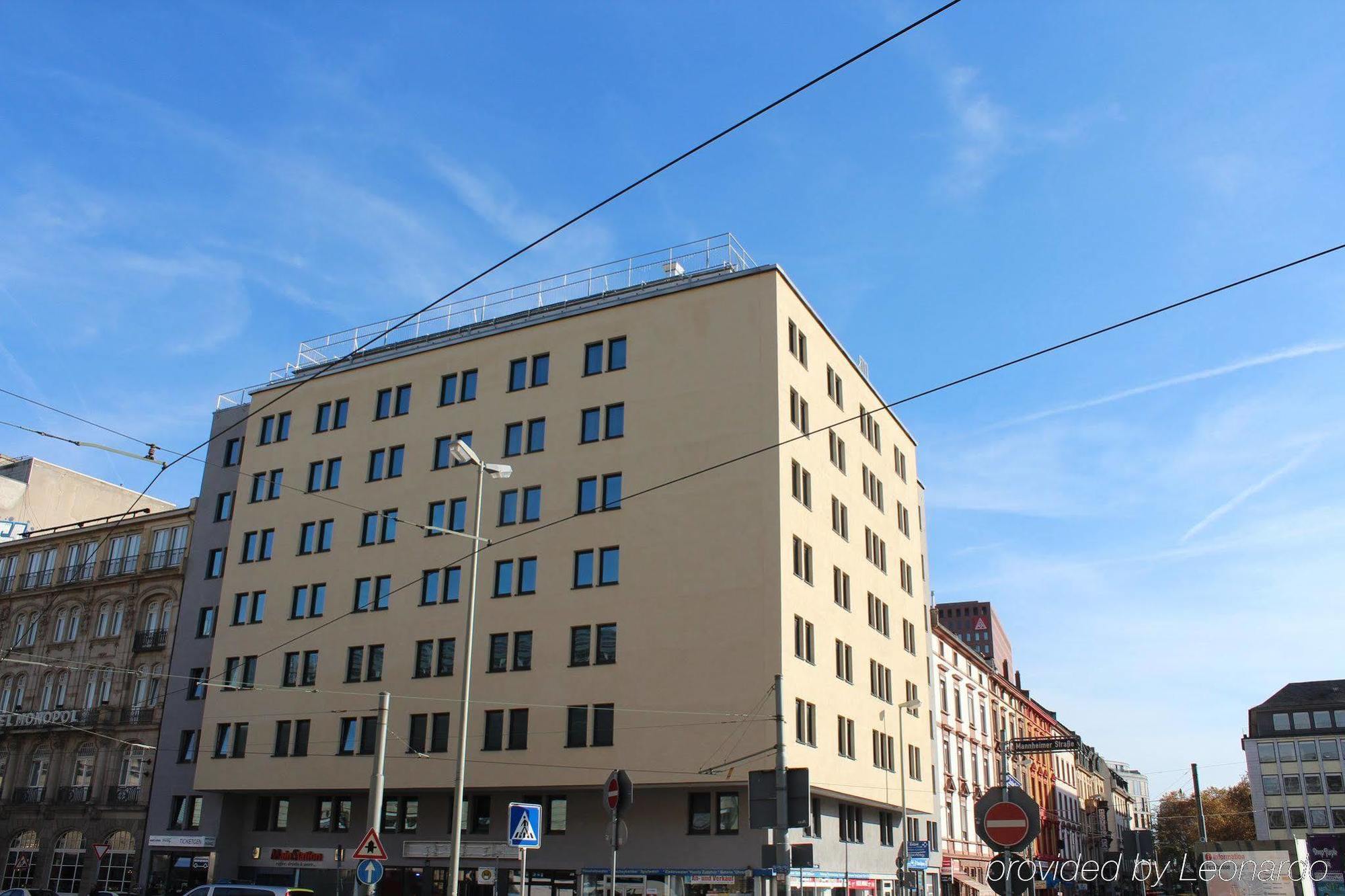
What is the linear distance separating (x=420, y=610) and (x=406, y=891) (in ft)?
33.9

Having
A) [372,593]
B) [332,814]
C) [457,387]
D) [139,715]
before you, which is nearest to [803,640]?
[372,593]

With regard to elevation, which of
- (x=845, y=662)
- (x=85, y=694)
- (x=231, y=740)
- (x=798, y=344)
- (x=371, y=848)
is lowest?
(x=371, y=848)

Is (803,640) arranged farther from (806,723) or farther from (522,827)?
(522,827)

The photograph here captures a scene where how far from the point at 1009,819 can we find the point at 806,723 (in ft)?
88.6

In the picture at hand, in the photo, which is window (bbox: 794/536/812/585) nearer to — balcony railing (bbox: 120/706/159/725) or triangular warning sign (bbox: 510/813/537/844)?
triangular warning sign (bbox: 510/813/537/844)

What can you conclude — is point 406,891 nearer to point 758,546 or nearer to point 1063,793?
point 758,546

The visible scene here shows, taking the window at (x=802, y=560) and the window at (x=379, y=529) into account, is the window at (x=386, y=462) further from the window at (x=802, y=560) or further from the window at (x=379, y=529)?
the window at (x=802, y=560)

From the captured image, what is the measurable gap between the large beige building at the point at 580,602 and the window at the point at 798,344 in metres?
0.25

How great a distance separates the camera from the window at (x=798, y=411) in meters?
40.7

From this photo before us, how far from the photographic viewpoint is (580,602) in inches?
1559

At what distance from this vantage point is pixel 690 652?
37.2 metres

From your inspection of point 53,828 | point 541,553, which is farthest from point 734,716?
point 53,828

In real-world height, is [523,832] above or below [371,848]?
above

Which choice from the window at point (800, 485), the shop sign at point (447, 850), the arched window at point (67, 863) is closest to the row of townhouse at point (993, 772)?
the window at point (800, 485)
